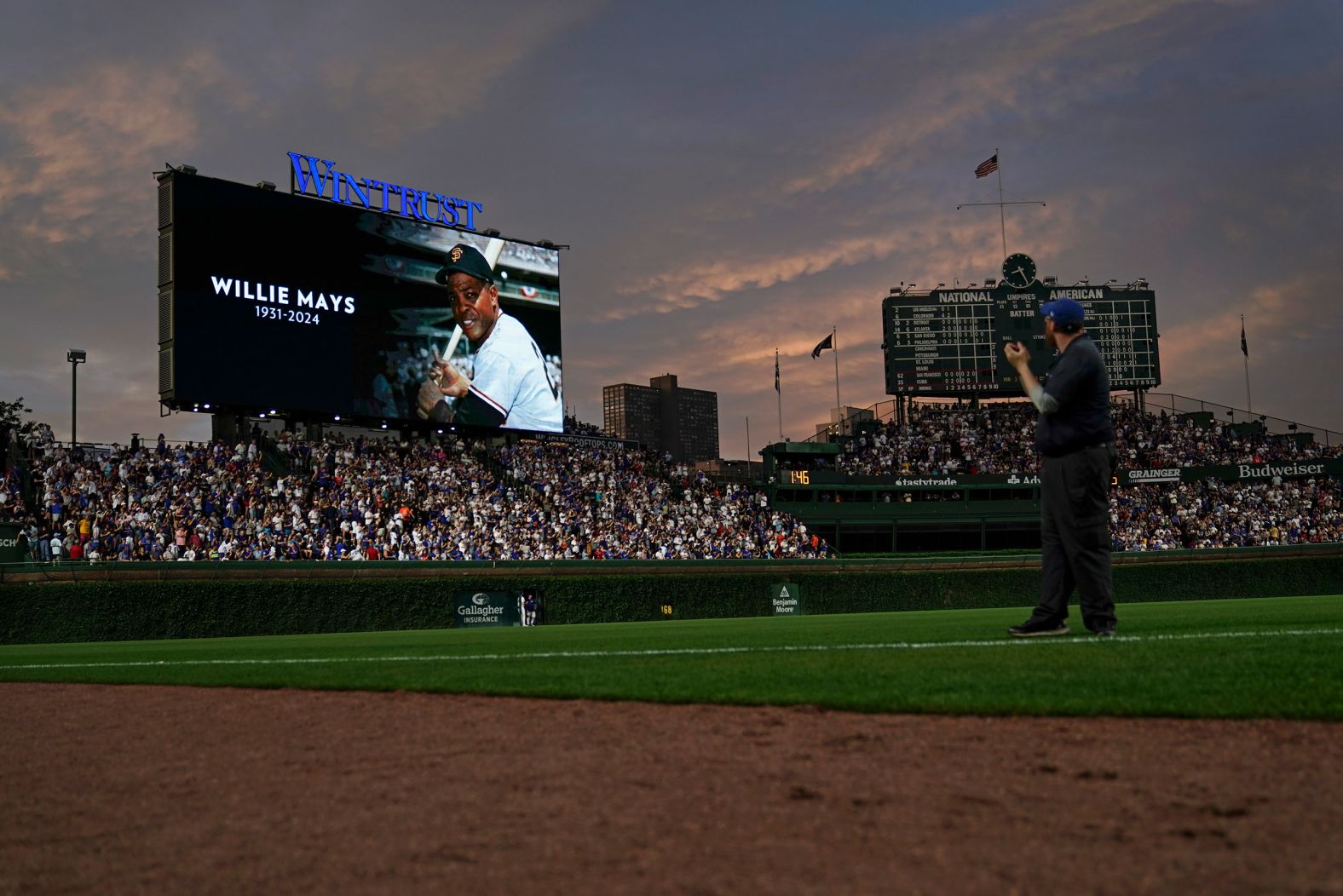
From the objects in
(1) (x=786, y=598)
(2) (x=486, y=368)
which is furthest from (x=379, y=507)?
(1) (x=786, y=598)

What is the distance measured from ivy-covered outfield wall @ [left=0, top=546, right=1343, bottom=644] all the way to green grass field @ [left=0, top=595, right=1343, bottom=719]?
15340 millimetres

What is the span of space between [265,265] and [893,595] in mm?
22985

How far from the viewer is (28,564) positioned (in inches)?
1009

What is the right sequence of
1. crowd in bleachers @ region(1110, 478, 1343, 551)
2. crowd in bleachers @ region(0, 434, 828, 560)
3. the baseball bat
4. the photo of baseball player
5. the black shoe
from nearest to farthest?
the black shoe, crowd in bleachers @ region(0, 434, 828, 560), the photo of baseball player, the baseball bat, crowd in bleachers @ region(1110, 478, 1343, 551)

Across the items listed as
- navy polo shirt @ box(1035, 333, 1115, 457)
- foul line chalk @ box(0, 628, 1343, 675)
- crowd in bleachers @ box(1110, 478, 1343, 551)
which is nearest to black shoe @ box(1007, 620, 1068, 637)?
foul line chalk @ box(0, 628, 1343, 675)

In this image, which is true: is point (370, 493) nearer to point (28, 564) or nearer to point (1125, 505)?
point (28, 564)

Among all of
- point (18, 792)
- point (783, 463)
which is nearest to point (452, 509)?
point (783, 463)

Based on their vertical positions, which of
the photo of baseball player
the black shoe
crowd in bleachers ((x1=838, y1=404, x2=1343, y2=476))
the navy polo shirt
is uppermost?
the photo of baseball player

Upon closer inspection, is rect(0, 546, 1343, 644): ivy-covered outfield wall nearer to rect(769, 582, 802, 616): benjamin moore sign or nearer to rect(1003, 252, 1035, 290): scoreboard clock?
rect(769, 582, 802, 616): benjamin moore sign

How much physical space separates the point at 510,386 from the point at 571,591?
13.3 metres

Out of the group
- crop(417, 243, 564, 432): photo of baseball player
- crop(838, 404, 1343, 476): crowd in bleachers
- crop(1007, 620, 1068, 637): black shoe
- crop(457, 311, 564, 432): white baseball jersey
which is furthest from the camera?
crop(838, 404, 1343, 476): crowd in bleachers

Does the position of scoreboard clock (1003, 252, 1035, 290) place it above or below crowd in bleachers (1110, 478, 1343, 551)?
above

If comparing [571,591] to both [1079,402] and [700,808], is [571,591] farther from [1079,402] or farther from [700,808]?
[700,808]

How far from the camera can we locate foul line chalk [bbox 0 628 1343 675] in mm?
7512
